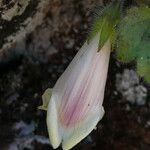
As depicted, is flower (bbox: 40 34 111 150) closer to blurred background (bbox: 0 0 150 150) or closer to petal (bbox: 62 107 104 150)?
petal (bbox: 62 107 104 150)

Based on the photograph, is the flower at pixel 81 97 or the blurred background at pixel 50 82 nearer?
the flower at pixel 81 97

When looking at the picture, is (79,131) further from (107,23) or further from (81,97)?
(107,23)

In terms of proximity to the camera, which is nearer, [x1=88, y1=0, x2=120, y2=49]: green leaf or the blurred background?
[x1=88, y1=0, x2=120, y2=49]: green leaf

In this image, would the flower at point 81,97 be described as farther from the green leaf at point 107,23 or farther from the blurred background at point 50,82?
the blurred background at point 50,82

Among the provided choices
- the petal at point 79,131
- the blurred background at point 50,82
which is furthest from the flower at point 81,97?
the blurred background at point 50,82

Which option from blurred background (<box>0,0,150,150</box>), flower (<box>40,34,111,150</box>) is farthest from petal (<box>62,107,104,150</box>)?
blurred background (<box>0,0,150,150</box>)

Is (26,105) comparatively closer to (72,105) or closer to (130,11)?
(72,105)
